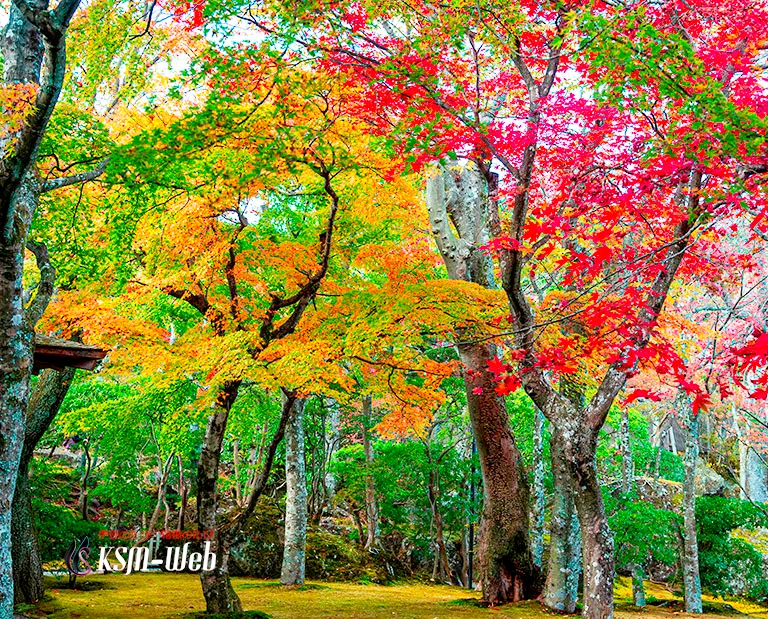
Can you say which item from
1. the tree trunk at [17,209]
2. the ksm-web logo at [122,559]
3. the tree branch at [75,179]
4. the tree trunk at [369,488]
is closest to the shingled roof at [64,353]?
the tree trunk at [17,209]

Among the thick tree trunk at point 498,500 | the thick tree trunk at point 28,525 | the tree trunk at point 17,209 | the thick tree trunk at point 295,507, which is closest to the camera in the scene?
the tree trunk at point 17,209

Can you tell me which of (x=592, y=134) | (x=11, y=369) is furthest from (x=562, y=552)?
(x=11, y=369)

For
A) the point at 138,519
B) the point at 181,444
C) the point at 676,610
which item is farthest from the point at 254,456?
the point at 676,610

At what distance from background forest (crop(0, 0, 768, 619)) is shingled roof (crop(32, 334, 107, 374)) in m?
0.04

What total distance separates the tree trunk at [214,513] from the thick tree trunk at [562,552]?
4185mm

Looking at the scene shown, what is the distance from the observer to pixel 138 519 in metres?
15.6

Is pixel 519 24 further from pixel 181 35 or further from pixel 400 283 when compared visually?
pixel 181 35

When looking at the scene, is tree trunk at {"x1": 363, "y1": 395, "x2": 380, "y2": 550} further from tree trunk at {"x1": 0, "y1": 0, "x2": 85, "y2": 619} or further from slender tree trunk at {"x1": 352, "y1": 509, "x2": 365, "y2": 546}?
tree trunk at {"x1": 0, "y1": 0, "x2": 85, "y2": 619}

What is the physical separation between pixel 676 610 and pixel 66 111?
11.7m

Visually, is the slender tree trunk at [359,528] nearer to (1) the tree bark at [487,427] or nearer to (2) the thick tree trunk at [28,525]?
(1) the tree bark at [487,427]

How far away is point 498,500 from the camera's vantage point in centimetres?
884

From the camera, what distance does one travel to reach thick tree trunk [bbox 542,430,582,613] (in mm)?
8219

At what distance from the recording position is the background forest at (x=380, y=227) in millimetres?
4859

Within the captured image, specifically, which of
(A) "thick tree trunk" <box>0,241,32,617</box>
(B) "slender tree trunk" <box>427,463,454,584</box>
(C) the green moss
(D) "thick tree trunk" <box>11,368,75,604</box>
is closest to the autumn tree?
(A) "thick tree trunk" <box>0,241,32,617</box>
